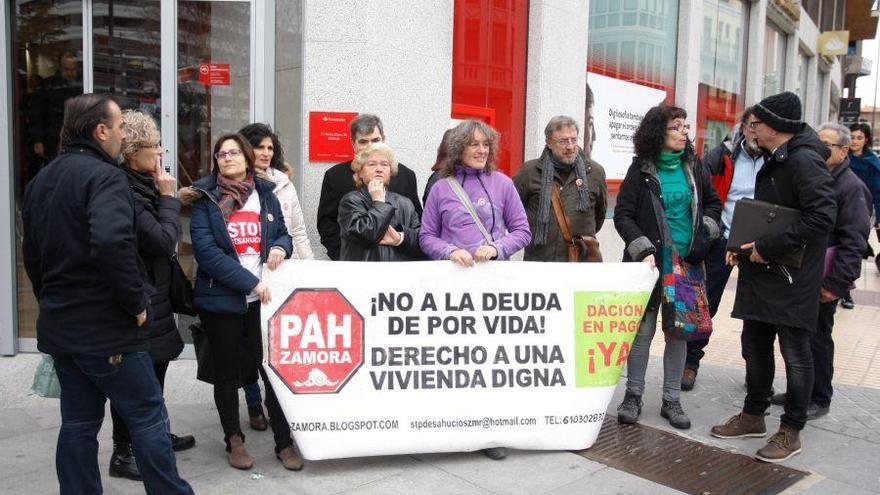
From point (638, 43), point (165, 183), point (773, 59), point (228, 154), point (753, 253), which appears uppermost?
point (773, 59)

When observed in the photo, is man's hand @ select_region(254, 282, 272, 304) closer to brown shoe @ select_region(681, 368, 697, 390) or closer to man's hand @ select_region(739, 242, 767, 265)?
man's hand @ select_region(739, 242, 767, 265)

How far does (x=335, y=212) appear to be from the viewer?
5016 millimetres

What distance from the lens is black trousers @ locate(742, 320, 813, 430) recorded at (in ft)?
13.9

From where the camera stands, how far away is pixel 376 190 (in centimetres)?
407

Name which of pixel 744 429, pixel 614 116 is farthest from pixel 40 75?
pixel 614 116

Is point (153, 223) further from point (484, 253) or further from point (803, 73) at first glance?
point (803, 73)

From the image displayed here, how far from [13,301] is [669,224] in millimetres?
4876

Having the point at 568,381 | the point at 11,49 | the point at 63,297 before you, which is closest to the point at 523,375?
the point at 568,381

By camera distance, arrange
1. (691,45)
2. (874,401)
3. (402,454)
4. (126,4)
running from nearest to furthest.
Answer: (402,454)
(874,401)
(126,4)
(691,45)

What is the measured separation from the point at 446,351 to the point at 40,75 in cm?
400

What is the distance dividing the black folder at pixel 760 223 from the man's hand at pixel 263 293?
8.79 feet

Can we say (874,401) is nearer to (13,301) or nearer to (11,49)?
(13,301)

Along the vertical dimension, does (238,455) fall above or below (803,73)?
below

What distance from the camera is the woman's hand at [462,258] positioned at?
159 inches
